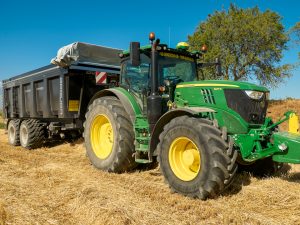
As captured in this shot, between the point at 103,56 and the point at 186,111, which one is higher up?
the point at 103,56

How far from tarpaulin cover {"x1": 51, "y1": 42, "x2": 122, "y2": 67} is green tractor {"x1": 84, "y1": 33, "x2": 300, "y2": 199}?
2.19 meters

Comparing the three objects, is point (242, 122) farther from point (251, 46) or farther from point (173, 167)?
point (251, 46)

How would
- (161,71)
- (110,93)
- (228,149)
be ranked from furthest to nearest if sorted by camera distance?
(110,93) → (161,71) → (228,149)

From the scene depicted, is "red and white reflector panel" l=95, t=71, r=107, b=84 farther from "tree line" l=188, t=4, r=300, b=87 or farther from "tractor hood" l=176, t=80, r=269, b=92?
"tree line" l=188, t=4, r=300, b=87

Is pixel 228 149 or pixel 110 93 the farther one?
pixel 110 93

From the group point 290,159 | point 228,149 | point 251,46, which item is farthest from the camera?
point 251,46

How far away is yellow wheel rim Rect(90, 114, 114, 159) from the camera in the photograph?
7175mm

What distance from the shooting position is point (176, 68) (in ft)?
21.0

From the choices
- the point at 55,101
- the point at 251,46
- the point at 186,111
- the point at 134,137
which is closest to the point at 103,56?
the point at 55,101

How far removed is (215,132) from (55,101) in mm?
6070

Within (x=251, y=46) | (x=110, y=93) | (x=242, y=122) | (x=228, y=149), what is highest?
(x=251, y=46)

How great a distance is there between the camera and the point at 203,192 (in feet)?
15.1

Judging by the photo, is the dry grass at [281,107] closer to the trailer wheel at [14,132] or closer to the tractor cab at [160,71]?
the trailer wheel at [14,132]

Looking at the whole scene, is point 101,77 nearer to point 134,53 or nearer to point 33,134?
point 33,134
